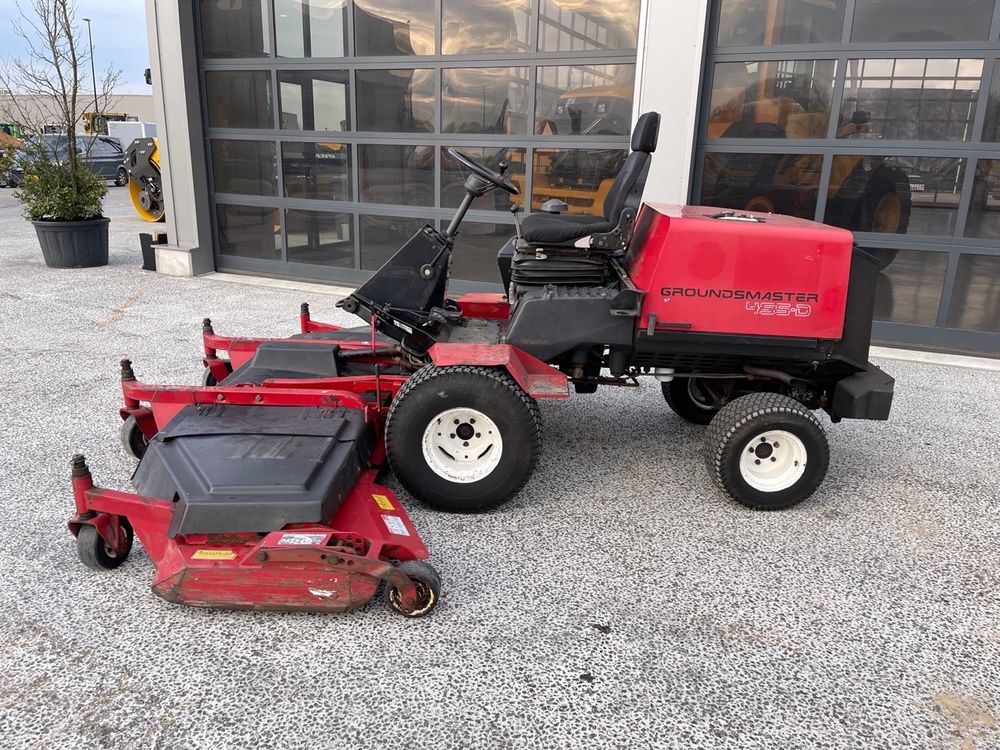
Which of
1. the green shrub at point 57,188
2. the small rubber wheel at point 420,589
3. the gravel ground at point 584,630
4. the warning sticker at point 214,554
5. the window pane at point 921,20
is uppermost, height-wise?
the window pane at point 921,20

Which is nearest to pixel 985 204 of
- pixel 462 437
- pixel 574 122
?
pixel 574 122

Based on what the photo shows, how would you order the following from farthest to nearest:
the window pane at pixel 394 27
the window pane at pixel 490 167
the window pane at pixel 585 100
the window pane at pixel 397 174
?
the window pane at pixel 397 174 < the window pane at pixel 394 27 < the window pane at pixel 490 167 < the window pane at pixel 585 100

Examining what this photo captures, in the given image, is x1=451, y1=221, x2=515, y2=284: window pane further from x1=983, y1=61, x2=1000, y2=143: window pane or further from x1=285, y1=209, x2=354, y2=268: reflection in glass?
x1=983, y1=61, x2=1000, y2=143: window pane

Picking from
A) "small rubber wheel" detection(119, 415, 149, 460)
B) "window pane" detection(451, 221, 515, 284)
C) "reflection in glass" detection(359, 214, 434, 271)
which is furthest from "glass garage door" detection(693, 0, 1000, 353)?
"small rubber wheel" detection(119, 415, 149, 460)

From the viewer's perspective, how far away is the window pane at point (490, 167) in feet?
23.2

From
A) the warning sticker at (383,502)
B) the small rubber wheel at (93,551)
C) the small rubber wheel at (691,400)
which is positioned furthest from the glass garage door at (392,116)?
the small rubber wheel at (93,551)

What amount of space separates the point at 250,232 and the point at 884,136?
6.52 metres

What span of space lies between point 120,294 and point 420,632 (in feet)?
21.2

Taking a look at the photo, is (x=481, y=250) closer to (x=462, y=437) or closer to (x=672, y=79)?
(x=672, y=79)

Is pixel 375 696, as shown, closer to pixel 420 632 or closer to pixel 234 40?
pixel 420 632

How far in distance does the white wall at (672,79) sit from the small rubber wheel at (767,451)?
11.0 ft

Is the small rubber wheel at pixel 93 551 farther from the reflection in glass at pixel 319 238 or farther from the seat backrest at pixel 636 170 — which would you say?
the reflection in glass at pixel 319 238

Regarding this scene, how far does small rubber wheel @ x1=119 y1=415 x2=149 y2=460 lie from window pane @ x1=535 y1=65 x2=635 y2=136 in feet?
15.4

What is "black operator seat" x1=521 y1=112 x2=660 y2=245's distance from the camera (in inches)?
143
